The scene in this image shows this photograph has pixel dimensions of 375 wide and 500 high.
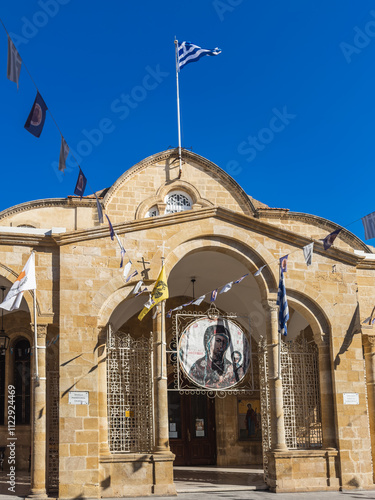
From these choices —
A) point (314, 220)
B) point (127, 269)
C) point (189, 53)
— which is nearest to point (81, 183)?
point (127, 269)

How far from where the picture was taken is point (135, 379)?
1391 centimetres

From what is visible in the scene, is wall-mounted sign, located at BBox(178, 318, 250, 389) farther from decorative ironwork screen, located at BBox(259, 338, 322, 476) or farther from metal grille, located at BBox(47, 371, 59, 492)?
metal grille, located at BBox(47, 371, 59, 492)

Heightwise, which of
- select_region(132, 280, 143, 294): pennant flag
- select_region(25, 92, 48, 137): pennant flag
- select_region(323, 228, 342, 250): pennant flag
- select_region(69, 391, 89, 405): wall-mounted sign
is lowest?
select_region(69, 391, 89, 405): wall-mounted sign

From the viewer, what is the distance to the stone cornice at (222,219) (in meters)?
13.5

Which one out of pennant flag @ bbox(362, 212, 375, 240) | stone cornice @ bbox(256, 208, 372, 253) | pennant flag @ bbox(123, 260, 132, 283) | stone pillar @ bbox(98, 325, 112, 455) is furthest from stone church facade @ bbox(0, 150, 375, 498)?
stone cornice @ bbox(256, 208, 372, 253)

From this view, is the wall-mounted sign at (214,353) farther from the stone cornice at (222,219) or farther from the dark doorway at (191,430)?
the dark doorway at (191,430)

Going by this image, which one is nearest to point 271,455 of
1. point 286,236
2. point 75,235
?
point 286,236

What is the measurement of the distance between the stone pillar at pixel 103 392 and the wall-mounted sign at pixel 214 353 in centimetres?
162

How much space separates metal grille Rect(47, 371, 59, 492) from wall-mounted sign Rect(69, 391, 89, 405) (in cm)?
88

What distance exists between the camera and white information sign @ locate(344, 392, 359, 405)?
1405cm

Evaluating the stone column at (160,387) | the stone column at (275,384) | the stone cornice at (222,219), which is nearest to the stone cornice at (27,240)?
the stone cornice at (222,219)

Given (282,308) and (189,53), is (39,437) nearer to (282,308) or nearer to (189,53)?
(282,308)

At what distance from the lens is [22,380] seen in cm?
1800

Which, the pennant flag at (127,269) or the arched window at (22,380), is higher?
the pennant flag at (127,269)
